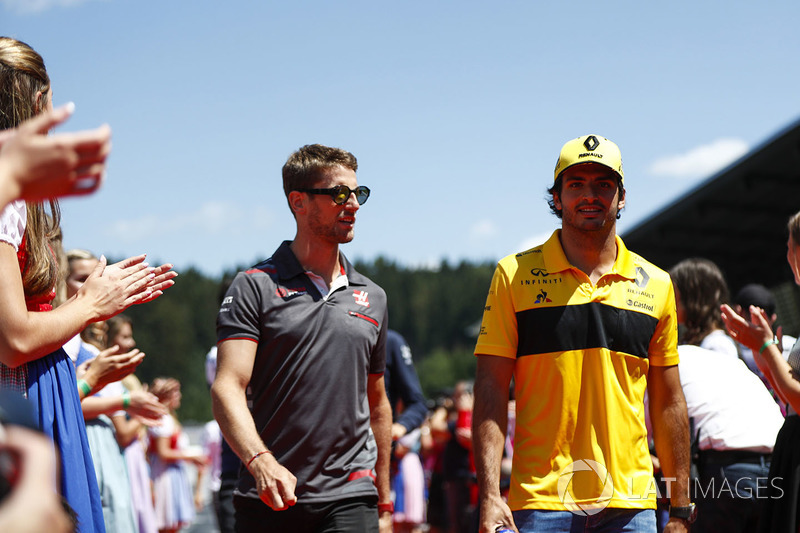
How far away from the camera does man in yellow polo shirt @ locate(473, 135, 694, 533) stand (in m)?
3.72

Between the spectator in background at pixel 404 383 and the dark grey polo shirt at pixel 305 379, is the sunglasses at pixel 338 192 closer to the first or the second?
the dark grey polo shirt at pixel 305 379

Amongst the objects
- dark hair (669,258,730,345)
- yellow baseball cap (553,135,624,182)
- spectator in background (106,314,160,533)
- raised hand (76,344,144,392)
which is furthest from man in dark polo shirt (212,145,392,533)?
spectator in background (106,314,160,533)

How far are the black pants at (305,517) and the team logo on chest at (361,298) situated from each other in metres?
0.96

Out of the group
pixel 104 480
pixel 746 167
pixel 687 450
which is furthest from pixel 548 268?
pixel 746 167

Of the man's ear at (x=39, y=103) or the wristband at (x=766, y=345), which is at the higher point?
the man's ear at (x=39, y=103)

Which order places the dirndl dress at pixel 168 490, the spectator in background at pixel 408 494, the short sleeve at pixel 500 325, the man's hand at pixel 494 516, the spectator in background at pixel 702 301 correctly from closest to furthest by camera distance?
1. the man's hand at pixel 494 516
2. the short sleeve at pixel 500 325
3. the spectator in background at pixel 702 301
4. the dirndl dress at pixel 168 490
5. the spectator in background at pixel 408 494

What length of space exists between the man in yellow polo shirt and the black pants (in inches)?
26.9

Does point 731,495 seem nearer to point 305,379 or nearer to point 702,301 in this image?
point 702,301

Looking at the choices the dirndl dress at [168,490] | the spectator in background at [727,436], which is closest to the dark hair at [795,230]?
the spectator in background at [727,436]

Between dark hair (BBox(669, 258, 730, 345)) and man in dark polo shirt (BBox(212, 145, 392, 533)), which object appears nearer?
man in dark polo shirt (BBox(212, 145, 392, 533))

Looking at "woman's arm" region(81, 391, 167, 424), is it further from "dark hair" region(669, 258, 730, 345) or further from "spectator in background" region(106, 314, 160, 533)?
"dark hair" region(669, 258, 730, 345)

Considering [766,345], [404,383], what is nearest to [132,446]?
[404,383]

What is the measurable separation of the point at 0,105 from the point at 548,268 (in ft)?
7.66

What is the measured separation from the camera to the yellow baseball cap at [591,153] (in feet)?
13.1
